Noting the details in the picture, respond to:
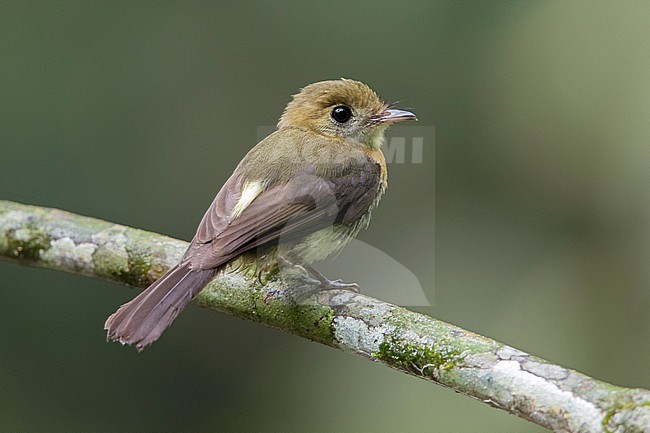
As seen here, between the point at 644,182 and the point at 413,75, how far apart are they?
138 cm

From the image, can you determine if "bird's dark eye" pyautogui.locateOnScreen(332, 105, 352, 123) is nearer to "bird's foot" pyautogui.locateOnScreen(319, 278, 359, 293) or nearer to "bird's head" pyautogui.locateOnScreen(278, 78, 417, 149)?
"bird's head" pyautogui.locateOnScreen(278, 78, 417, 149)

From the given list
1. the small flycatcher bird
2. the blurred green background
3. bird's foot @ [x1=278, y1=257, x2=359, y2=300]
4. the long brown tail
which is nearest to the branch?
bird's foot @ [x1=278, y1=257, x2=359, y2=300]

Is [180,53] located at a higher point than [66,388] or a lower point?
higher

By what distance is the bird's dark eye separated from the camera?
3498 millimetres

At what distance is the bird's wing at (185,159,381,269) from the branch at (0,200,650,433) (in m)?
0.24

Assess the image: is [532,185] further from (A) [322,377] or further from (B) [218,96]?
(B) [218,96]

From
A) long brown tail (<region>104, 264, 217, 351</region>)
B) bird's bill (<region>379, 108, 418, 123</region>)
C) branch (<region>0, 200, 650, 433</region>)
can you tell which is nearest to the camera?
branch (<region>0, 200, 650, 433</region>)

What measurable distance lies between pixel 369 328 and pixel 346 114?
1150 mm

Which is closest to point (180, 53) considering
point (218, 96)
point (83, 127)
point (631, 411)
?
point (218, 96)

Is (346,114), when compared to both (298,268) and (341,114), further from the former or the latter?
(298,268)

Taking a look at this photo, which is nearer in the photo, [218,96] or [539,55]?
[539,55]

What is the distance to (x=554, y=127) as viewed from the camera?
4598 mm

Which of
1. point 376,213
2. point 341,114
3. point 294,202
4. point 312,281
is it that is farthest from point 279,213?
point 376,213

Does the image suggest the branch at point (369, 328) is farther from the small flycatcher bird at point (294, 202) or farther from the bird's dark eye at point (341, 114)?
the bird's dark eye at point (341, 114)
